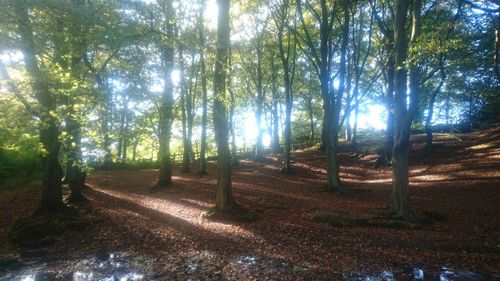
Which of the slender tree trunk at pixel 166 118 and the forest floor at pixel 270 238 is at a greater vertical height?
the slender tree trunk at pixel 166 118

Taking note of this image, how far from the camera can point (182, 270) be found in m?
6.96

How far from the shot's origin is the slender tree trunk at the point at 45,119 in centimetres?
789

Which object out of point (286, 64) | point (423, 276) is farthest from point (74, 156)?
point (286, 64)

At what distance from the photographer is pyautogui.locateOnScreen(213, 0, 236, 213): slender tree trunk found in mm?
11273

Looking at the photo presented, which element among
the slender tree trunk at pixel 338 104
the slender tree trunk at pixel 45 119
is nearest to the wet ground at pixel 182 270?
the slender tree trunk at pixel 45 119

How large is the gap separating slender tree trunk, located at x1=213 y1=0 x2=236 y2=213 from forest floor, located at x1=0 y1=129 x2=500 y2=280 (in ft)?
3.25

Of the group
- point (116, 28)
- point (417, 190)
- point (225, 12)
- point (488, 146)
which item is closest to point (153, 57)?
point (225, 12)

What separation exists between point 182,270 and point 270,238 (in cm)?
292

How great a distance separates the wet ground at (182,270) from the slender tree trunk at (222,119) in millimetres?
3640

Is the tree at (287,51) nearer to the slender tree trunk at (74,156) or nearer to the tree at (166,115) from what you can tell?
the tree at (166,115)

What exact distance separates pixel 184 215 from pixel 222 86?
16.5ft

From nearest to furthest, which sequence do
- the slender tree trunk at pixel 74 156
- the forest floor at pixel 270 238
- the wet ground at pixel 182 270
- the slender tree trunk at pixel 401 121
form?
the wet ground at pixel 182 270, the forest floor at pixel 270 238, the slender tree trunk at pixel 401 121, the slender tree trunk at pixel 74 156

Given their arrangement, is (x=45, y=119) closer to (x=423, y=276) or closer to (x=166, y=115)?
(x=166, y=115)

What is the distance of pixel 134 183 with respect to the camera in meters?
19.8
